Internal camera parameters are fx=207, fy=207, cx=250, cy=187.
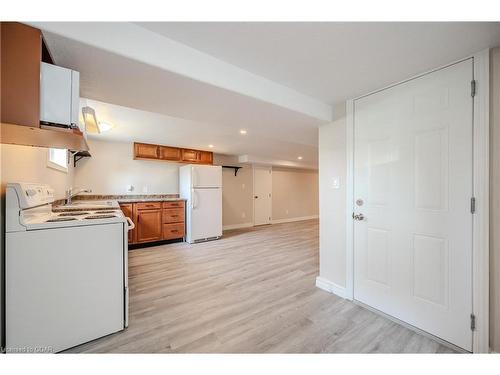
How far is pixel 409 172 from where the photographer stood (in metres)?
1.72

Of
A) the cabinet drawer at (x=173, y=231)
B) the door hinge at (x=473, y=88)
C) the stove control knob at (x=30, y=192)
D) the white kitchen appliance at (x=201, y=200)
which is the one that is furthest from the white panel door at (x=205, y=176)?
the door hinge at (x=473, y=88)

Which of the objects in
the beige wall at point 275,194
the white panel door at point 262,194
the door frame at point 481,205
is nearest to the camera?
the door frame at point 481,205

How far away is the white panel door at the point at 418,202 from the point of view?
4.82ft

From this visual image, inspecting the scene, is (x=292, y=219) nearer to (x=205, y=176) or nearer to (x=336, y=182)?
(x=205, y=176)

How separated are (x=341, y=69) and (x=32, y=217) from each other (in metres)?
2.57

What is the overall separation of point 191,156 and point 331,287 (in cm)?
405

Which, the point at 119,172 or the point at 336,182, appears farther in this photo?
the point at 119,172

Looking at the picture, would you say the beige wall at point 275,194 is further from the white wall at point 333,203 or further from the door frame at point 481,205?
the door frame at point 481,205

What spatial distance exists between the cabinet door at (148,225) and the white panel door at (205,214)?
2.22 ft

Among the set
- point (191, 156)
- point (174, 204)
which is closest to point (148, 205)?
point (174, 204)

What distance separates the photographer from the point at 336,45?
4.32 ft

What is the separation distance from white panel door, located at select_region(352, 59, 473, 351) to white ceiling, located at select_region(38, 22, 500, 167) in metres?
0.23
